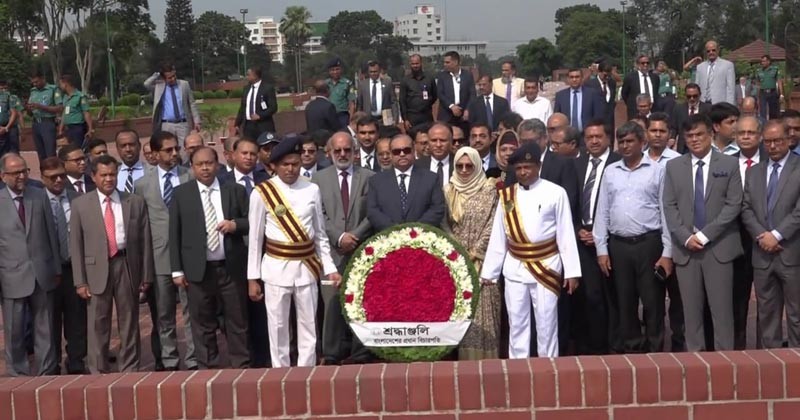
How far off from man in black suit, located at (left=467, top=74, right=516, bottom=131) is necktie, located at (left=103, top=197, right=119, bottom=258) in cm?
642

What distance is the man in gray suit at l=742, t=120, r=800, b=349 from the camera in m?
6.35

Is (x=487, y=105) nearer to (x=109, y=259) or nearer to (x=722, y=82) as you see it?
(x=722, y=82)

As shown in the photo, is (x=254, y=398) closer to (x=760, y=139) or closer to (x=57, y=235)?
(x=57, y=235)

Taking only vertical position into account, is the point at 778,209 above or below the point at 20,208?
below

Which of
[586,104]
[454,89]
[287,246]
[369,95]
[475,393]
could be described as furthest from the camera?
[369,95]

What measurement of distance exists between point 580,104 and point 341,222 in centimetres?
607

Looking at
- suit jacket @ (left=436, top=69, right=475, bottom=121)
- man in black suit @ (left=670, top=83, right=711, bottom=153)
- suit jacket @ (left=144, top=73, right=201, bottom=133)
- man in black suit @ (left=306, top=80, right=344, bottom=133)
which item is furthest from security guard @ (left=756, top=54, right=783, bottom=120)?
suit jacket @ (left=144, top=73, right=201, bottom=133)

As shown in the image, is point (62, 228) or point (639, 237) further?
point (62, 228)

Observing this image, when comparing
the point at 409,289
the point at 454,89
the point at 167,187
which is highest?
the point at 454,89

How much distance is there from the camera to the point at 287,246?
6.30 m

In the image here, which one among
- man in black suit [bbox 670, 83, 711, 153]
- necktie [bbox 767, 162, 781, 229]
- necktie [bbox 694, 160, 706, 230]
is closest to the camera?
necktie [bbox 767, 162, 781, 229]

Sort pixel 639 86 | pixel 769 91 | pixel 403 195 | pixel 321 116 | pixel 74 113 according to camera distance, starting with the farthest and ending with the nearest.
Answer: pixel 769 91, pixel 74 113, pixel 639 86, pixel 321 116, pixel 403 195

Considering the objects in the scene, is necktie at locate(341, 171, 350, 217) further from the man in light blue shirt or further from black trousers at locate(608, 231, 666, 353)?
black trousers at locate(608, 231, 666, 353)

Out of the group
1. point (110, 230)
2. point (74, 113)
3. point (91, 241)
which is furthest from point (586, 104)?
point (74, 113)
